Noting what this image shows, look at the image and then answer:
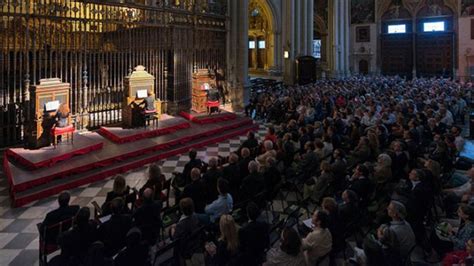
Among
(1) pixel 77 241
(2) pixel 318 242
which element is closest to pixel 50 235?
(1) pixel 77 241

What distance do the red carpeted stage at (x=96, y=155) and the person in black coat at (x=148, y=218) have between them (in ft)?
12.8

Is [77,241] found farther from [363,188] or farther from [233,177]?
[363,188]

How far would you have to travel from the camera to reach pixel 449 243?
18.1ft

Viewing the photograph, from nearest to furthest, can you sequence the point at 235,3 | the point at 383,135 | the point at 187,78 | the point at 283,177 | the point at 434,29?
the point at 283,177
the point at 383,135
the point at 187,78
the point at 235,3
the point at 434,29

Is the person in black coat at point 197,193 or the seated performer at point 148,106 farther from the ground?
the seated performer at point 148,106

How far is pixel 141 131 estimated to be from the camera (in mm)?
12195

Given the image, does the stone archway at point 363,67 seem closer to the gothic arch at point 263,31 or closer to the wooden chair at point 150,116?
the gothic arch at point 263,31

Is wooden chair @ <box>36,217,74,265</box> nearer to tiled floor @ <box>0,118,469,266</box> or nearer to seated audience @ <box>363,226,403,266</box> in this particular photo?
tiled floor @ <box>0,118,469,266</box>

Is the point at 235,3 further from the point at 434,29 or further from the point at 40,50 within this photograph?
the point at 434,29

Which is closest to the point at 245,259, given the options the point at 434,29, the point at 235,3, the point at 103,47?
the point at 103,47

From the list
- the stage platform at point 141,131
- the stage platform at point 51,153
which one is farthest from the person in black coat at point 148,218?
the stage platform at point 141,131

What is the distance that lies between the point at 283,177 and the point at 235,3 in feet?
45.8

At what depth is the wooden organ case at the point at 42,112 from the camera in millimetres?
10102

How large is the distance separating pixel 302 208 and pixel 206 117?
8213 mm
